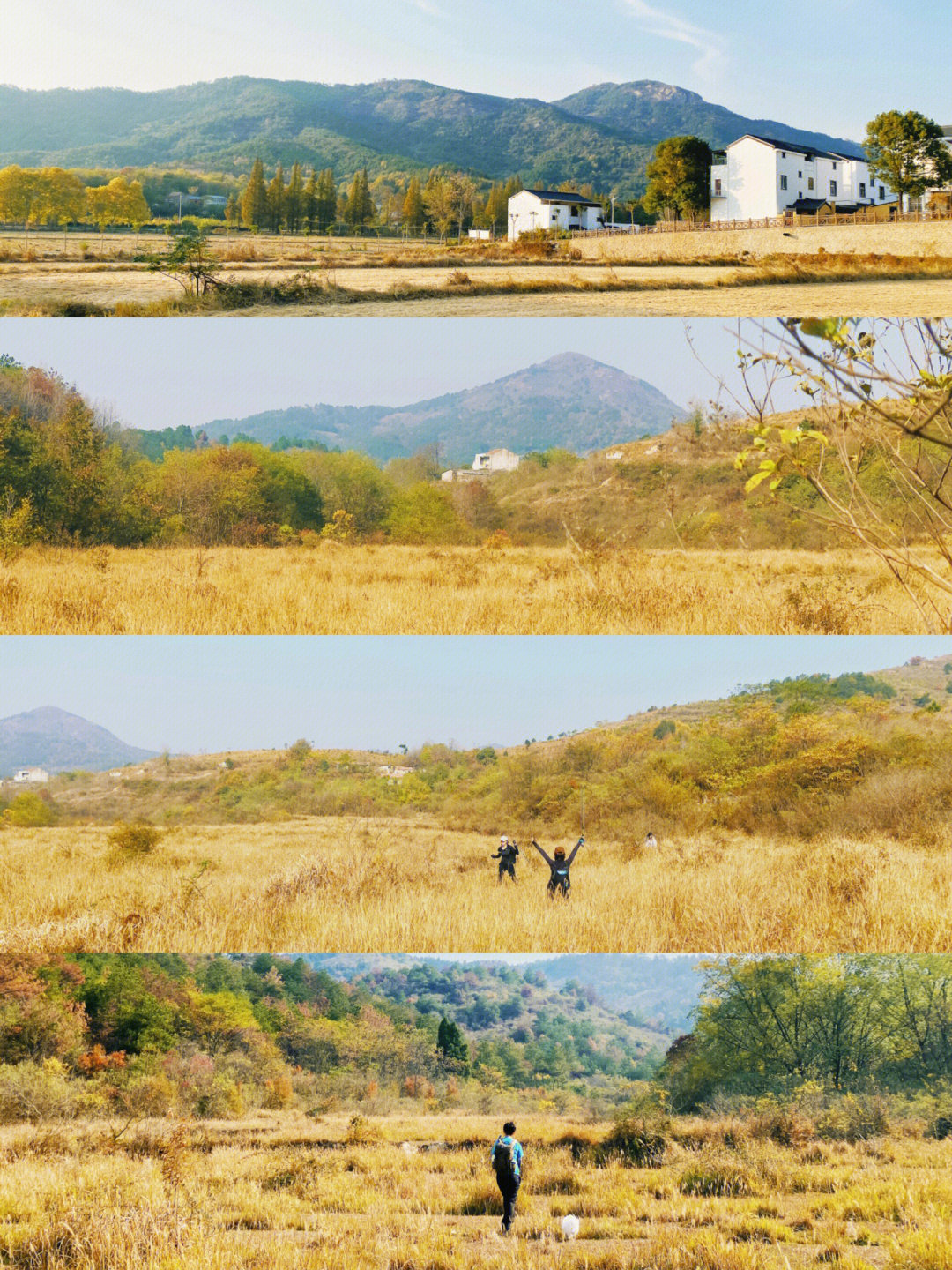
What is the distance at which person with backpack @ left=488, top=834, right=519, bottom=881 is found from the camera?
11414 mm

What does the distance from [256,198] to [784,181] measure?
819cm

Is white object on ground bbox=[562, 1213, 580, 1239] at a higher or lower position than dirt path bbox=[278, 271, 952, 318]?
lower

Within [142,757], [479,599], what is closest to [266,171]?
[479,599]

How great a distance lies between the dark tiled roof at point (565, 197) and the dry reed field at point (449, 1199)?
13112 mm

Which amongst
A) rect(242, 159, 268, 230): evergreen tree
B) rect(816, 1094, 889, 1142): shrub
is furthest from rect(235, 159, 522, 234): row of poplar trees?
rect(816, 1094, 889, 1142): shrub

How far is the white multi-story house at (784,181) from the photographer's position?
1434cm

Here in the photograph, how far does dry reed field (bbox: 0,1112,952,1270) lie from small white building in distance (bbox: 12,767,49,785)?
14.7 feet

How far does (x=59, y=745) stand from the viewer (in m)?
13.1

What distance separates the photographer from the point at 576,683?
12.2 m

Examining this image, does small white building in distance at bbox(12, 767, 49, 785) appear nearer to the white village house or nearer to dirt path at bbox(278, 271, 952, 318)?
dirt path at bbox(278, 271, 952, 318)

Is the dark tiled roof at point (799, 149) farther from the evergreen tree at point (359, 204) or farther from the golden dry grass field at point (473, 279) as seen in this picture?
the evergreen tree at point (359, 204)

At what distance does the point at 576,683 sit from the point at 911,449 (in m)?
7.31

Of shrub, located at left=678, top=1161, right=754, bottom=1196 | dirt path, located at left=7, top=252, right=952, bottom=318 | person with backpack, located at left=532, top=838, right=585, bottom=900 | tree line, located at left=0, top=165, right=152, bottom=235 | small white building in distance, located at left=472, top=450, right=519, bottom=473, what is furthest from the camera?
tree line, located at left=0, top=165, right=152, bottom=235

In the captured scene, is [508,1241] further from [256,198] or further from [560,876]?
[256,198]
